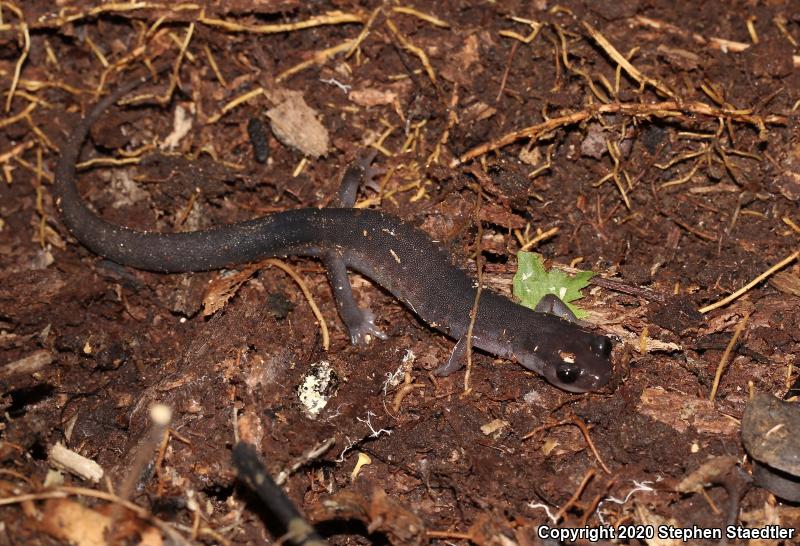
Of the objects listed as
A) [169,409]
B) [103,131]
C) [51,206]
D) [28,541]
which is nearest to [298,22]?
[103,131]

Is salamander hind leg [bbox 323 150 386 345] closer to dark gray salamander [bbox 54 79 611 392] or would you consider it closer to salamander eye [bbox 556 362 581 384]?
dark gray salamander [bbox 54 79 611 392]

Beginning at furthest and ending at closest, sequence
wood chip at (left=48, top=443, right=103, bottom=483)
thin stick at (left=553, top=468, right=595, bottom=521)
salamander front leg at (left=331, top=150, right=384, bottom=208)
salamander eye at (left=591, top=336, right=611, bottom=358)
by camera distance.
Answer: salamander front leg at (left=331, top=150, right=384, bottom=208) < salamander eye at (left=591, top=336, right=611, bottom=358) < wood chip at (left=48, top=443, right=103, bottom=483) < thin stick at (left=553, top=468, right=595, bottom=521)

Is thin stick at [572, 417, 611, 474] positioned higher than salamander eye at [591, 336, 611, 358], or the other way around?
salamander eye at [591, 336, 611, 358]

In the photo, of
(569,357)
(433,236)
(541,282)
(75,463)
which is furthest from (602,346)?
(75,463)

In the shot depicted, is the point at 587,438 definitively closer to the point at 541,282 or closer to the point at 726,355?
the point at 726,355

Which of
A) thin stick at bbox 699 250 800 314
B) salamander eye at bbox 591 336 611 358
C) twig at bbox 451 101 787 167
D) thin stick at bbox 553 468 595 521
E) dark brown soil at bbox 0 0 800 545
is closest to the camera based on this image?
thin stick at bbox 553 468 595 521

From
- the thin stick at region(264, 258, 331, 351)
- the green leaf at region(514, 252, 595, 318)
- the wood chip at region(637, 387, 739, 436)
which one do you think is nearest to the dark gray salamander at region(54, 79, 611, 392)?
the thin stick at region(264, 258, 331, 351)
